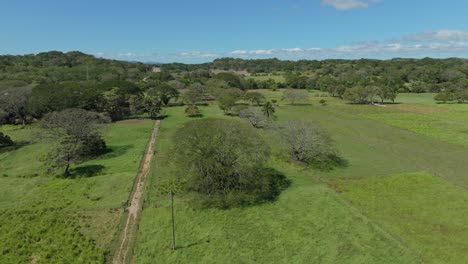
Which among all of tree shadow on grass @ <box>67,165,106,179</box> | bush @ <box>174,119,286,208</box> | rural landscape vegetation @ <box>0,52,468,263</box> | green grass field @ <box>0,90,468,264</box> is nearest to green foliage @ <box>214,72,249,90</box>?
rural landscape vegetation @ <box>0,52,468,263</box>

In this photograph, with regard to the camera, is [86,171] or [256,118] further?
[256,118]

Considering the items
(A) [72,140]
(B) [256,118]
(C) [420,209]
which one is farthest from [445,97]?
(A) [72,140]

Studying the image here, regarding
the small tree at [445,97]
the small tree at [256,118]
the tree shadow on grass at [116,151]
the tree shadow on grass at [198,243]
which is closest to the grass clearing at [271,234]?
the tree shadow on grass at [198,243]

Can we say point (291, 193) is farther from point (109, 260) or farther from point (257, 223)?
point (109, 260)

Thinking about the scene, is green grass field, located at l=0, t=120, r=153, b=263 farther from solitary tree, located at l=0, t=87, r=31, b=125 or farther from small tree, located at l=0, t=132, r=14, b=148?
solitary tree, located at l=0, t=87, r=31, b=125

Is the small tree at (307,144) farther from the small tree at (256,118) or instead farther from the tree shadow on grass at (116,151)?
the tree shadow on grass at (116,151)

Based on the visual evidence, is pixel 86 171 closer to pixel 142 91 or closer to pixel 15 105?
pixel 15 105

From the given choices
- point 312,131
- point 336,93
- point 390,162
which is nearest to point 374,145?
point 390,162
